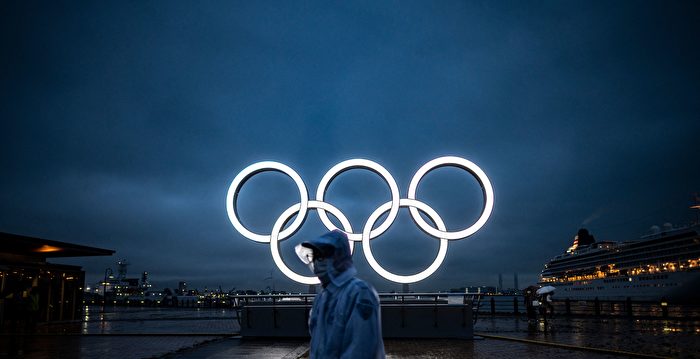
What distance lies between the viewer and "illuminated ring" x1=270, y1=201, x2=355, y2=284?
1577 cm

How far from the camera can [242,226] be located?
1625 centimetres

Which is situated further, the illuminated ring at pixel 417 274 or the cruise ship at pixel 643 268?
the cruise ship at pixel 643 268

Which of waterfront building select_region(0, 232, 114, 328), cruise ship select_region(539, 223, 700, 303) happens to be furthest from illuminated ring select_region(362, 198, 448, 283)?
cruise ship select_region(539, 223, 700, 303)

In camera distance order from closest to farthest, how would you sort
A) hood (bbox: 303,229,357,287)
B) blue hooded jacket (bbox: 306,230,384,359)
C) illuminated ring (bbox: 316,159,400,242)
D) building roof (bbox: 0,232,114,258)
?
blue hooded jacket (bbox: 306,230,384,359) → hood (bbox: 303,229,357,287) → illuminated ring (bbox: 316,159,400,242) → building roof (bbox: 0,232,114,258)

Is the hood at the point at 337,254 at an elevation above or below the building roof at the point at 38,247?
below

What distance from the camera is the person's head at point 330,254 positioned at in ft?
12.5

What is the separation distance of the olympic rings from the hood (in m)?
12.0

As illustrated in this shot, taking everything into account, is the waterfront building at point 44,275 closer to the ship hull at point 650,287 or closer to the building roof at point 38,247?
the building roof at point 38,247

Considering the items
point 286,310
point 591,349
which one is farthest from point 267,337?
point 591,349

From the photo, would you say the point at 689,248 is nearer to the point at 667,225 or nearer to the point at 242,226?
the point at 667,225

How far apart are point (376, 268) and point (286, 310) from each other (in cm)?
381

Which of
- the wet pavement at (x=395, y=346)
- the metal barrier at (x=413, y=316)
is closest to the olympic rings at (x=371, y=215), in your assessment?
the metal barrier at (x=413, y=316)

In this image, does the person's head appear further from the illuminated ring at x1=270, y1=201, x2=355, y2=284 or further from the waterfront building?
the waterfront building

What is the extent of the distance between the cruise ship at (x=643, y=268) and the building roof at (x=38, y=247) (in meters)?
80.2
